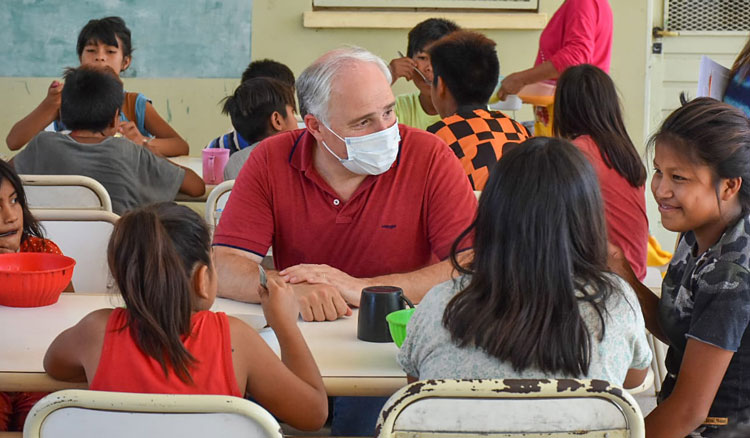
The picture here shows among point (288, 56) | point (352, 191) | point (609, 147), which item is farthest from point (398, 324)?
point (288, 56)

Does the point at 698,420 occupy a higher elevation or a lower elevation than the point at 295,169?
lower

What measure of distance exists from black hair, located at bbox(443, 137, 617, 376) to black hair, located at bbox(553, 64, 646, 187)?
4.95 ft

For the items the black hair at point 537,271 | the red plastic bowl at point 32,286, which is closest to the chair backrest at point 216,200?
the red plastic bowl at point 32,286

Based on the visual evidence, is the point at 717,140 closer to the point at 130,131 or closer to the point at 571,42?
the point at 130,131

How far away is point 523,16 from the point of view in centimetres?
565

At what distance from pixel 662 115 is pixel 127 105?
3.36m

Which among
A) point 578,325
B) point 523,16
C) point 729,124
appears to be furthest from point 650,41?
point 578,325

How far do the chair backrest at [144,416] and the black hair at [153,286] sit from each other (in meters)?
0.21

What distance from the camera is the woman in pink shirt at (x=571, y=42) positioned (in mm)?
4551

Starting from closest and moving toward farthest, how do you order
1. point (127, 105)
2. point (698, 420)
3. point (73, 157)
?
point (698, 420) < point (73, 157) < point (127, 105)

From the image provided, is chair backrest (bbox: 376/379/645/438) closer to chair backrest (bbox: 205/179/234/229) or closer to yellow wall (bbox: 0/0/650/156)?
chair backrest (bbox: 205/179/234/229)

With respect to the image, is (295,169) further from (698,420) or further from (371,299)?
(698,420)

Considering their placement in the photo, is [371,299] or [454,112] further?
[454,112]

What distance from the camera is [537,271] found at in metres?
1.39
